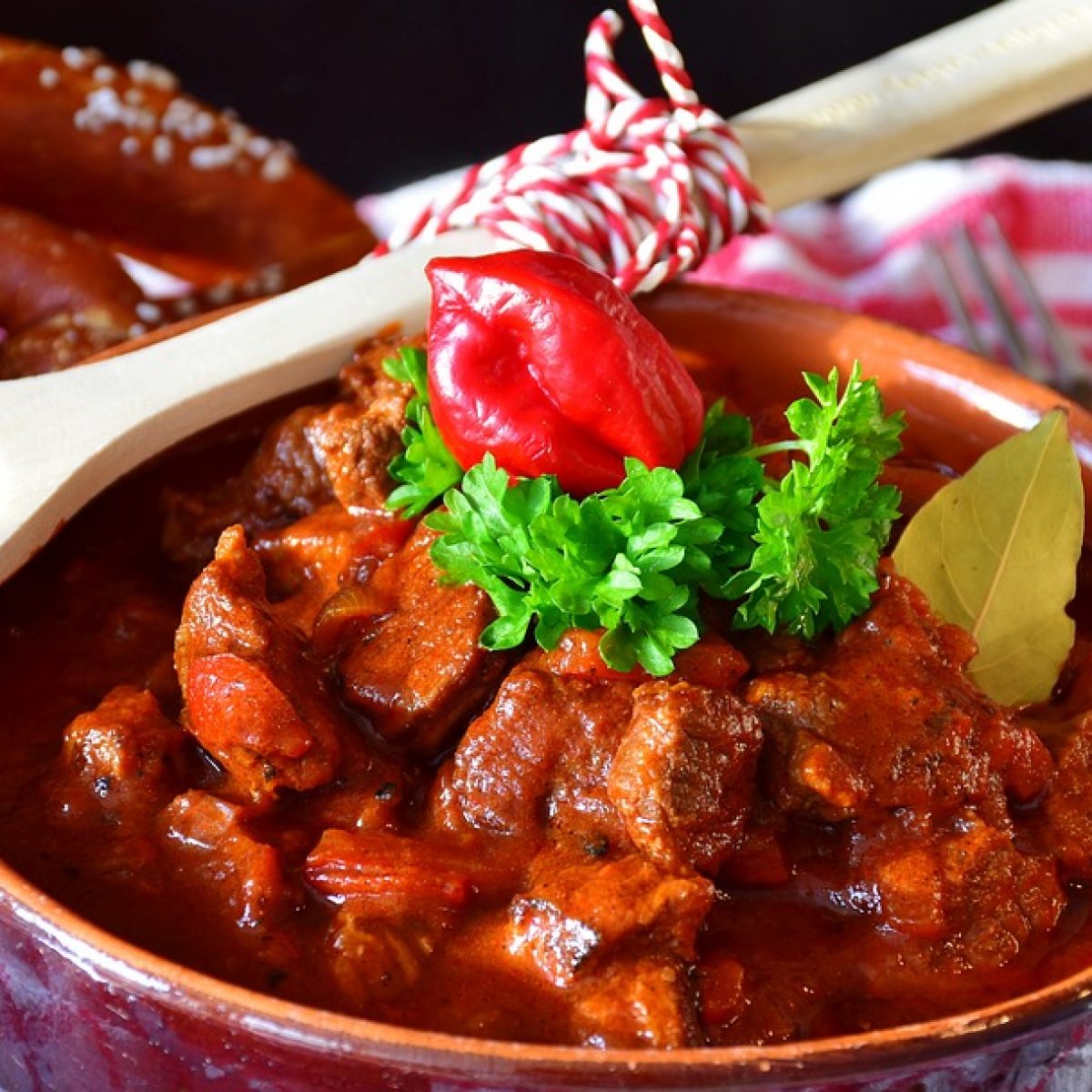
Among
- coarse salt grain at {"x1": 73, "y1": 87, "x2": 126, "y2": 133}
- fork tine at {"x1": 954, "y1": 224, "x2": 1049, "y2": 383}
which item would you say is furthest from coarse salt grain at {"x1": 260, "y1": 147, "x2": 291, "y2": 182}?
fork tine at {"x1": 954, "y1": 224, "x2": 1049, "y2": 383}

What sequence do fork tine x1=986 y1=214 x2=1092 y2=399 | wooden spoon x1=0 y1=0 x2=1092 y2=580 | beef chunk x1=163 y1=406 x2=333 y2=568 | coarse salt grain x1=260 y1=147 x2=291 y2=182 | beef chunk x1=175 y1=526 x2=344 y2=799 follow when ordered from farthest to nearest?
fork tine x1=986 y1=214 x2=1092 y2=399
coarse salt grain x1=260 y1=147 x2=291 y2=182
beef chunk x1=163 y1=406 x2=333 y2=568
wooden spoon x1=0 y1=0 x2=1092 y2=580
beef chunk x1=175 y1=526 x2=344 y2=799

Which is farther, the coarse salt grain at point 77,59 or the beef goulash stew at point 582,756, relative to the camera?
the coarse salt grain at point 77,59

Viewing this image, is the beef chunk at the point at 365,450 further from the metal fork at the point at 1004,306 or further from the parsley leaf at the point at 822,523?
the metal fork at the point at 1004,306

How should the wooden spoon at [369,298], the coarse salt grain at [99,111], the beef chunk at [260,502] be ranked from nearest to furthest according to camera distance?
the wooden spoon at [369,298] → the beef chunk at [260,502] → the coarse salt grain at [99,111]

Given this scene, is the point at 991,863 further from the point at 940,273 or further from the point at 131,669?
the point at 940,273

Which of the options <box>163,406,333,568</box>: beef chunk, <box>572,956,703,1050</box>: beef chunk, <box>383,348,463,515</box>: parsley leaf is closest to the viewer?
<box>572,956,703,1050</box>: beef chunk

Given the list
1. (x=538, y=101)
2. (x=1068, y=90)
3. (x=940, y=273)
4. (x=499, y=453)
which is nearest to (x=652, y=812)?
(x=499, y=453)

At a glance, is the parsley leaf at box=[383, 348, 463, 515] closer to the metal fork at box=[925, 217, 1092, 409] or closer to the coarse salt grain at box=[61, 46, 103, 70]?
the coarse salt grain at box=[61, 46, 103, 70]

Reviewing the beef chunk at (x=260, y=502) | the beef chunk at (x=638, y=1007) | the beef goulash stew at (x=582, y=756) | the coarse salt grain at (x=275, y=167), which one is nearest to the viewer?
the beef chunk at (x=638, y=1007)

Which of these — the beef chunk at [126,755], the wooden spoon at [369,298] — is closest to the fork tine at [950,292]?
the wooden spoon at [369,298]
